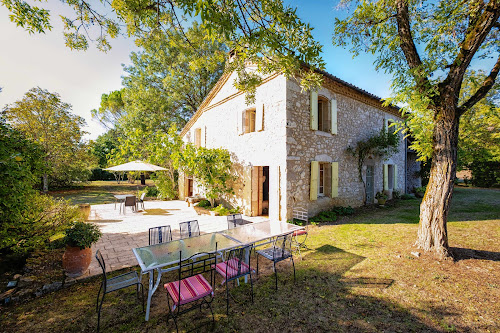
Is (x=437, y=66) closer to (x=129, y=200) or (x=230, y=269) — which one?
(x=230, y=269)

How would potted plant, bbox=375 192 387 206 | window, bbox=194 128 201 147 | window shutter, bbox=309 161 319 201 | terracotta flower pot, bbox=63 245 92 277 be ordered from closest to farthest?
terracotta flower pot, bbox=63 245 92 277
window shutter, bbox=309 161 319 201
potted plant, bbox=375 192 387 206
window, bbox=194 128 201 147

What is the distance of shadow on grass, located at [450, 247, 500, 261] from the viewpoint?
434 cm

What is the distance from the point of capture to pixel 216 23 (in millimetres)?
2590

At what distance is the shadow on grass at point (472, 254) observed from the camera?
4336 mm

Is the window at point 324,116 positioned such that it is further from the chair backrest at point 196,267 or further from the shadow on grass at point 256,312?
the chair backrest at point 196,267

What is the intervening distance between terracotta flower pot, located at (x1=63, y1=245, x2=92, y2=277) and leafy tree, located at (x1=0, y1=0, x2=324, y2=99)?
4.13 meters

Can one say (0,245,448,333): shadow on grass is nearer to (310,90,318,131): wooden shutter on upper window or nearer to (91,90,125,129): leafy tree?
(310,90,318,131): wooden shutter on upper window

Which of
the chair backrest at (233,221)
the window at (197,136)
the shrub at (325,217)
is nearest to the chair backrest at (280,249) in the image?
the chair backrest at (233,221)

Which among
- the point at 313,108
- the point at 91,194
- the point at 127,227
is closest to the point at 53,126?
the point at 91,194

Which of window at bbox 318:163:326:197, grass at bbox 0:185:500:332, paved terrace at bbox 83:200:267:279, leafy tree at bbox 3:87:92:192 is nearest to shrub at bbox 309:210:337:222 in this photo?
window at bbox 318:163:326:197

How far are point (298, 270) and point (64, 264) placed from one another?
4220mm

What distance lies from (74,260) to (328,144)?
320 inches

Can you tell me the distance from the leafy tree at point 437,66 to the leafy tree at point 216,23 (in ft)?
6.61

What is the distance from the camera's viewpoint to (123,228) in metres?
6.64
